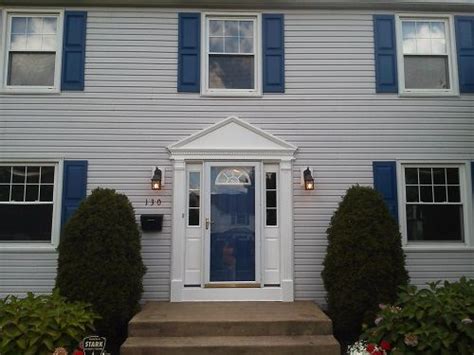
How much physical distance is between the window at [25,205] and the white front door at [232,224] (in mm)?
2438

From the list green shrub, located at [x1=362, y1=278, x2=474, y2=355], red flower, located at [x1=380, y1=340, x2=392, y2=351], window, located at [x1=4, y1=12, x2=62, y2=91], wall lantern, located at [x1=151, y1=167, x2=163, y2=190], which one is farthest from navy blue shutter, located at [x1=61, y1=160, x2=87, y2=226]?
red flower, located at [x1=380, y1=340, x2=392, y2=351]

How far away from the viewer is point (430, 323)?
4.53 meters

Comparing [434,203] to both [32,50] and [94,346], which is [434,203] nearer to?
[94,346]

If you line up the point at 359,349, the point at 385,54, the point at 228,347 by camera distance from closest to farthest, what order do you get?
the point at 359,349 < the point at 228,347 < the point at 385,54

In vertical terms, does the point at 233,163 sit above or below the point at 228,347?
above

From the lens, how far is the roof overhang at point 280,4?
6.69 meters

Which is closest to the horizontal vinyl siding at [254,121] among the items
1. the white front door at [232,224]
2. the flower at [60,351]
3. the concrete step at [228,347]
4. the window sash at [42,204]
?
the window sash at [42,204]

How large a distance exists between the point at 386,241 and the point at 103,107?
15.2 ft

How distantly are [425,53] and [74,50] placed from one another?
566cm

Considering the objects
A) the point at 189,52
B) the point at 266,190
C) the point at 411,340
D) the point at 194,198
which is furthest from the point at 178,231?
the point at 411,340

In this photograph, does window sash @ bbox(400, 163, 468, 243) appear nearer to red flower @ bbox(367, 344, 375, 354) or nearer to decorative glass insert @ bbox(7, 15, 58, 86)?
red flower @ bbox(367, 344, 375, 354)

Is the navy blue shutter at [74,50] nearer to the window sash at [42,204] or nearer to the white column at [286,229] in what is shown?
the window sash at [42,204]

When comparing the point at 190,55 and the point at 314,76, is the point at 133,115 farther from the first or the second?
the point at 314,76

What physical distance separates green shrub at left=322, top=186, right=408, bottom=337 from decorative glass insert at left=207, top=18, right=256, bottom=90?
259 cm
